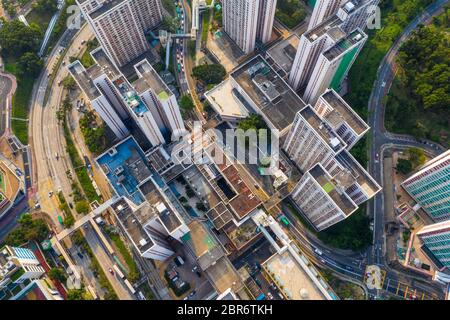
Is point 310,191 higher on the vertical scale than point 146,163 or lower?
lower

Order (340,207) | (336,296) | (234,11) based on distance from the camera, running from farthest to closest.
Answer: (234,11) < (336,296) < (340,207)

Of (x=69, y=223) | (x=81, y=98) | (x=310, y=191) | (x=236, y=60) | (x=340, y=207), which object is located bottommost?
(x=340, y=207)

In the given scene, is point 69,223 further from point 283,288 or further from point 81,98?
point 283,288

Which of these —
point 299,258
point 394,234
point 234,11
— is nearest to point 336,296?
point 299,258

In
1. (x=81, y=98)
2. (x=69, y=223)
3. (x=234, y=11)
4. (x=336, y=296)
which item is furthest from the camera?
(x=81, y=98)

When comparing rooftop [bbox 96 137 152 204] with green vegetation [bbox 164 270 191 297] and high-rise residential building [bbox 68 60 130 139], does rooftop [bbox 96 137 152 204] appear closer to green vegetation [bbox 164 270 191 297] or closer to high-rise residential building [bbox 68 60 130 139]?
high-rise residential building [bbox 68 60 130 139]

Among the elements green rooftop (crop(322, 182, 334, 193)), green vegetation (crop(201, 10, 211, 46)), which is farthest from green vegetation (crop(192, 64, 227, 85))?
green rooftop (crop(322, 182, 334, 193))

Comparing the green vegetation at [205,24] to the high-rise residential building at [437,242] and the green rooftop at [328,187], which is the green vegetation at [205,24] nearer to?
the green rooftop at [328,187]

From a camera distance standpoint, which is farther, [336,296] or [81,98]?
[81,98]
